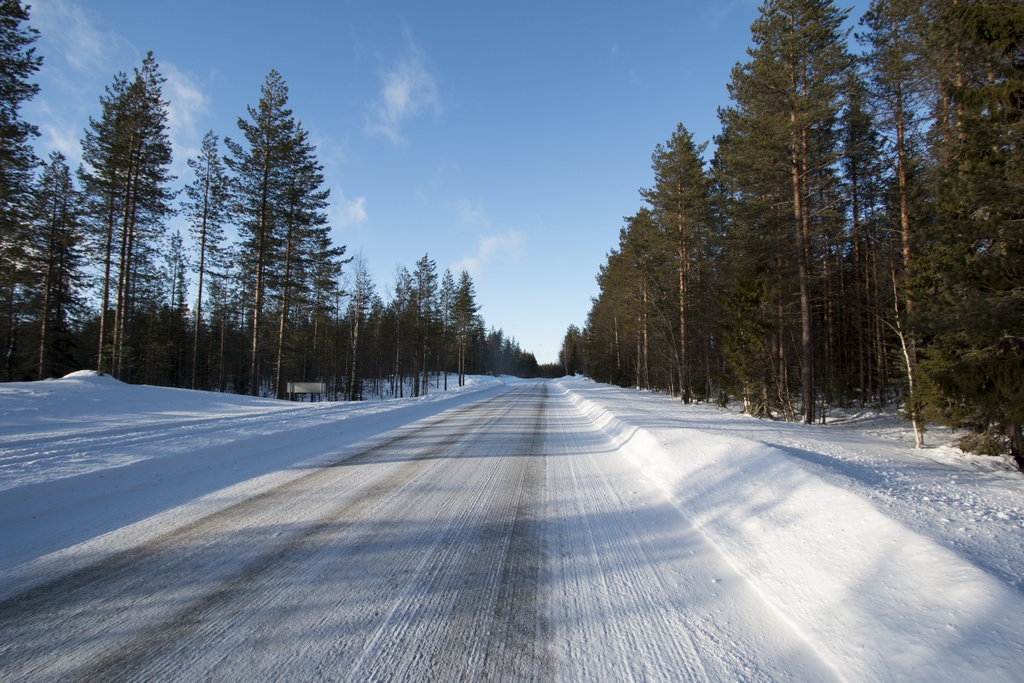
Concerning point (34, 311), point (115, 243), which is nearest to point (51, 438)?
point (115, 243)

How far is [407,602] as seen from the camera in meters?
2.70

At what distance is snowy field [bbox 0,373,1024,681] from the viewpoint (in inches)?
85.0

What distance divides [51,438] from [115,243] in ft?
51.7

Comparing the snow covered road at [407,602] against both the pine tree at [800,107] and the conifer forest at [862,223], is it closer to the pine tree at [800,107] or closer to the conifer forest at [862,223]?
the conifer forest at [862,223]

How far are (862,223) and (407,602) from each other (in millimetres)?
15019

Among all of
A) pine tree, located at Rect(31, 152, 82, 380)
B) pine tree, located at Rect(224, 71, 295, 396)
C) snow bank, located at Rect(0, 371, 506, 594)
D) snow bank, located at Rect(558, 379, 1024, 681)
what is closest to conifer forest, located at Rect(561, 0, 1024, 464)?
snow bank, located at Rect(558, 379, 1024, 681)

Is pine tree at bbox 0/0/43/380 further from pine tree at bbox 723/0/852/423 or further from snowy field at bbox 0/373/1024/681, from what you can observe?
pine tree at bbox 723/0/852/423

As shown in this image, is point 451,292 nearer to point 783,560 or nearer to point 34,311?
point 34,311

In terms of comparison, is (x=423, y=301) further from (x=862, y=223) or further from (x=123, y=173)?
(x=862, y=223)

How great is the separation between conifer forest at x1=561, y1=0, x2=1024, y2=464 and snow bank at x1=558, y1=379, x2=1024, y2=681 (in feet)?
16.7

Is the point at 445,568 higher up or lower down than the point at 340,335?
lower down

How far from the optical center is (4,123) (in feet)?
45.9

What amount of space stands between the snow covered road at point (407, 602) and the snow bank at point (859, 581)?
23 centimetres

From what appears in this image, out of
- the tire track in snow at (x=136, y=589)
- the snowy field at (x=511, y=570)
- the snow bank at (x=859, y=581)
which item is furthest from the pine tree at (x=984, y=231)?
the tire track in snow at (x=136, y=589)
